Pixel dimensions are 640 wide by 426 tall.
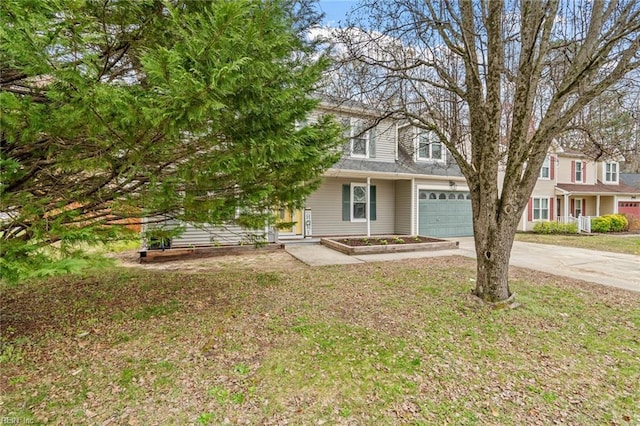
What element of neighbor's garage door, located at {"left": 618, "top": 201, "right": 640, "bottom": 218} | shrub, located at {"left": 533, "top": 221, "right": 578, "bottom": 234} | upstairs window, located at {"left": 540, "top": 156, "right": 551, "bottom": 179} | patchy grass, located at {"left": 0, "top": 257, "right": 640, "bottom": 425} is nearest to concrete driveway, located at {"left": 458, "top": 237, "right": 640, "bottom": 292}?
patchy grass, located at {"left": 0, "top": 257, "right": 640, "bottom": 425}

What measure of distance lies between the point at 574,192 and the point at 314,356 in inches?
837

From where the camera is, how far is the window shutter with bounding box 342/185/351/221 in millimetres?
12703

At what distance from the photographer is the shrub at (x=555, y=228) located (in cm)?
1572

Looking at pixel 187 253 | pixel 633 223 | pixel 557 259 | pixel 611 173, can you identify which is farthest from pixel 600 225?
pixel 187 253

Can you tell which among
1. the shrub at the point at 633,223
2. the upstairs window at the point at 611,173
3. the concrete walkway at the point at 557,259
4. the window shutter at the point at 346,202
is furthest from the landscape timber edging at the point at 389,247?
the upstairs window at the point at 611,173

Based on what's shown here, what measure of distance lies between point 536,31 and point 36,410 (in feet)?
22.3

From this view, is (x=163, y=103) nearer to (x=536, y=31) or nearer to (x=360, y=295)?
(x=360, y=295)

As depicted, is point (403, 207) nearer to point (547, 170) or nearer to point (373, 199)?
point (373, 199)

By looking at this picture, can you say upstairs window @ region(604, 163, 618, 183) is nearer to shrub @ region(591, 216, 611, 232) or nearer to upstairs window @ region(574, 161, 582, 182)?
upstairs window @ region(574, 161, 582, 182)

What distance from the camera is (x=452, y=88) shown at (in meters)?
4.98

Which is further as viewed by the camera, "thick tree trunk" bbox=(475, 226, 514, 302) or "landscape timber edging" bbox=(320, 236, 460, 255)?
"landscape timber edging" bbox=(320, 236, 460, 255)

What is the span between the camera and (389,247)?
9945 millimetres

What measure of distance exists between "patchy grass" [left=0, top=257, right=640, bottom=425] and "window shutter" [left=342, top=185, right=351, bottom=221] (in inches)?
288

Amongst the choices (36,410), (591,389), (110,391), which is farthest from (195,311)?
(591,389)
